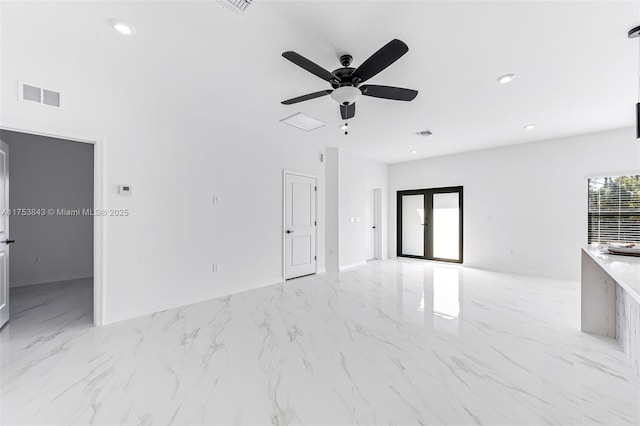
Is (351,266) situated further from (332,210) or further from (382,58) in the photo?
(382,58)

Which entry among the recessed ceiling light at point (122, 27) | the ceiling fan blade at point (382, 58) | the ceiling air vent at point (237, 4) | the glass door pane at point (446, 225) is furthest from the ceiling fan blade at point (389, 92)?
the glass door pane at point (446, 225)

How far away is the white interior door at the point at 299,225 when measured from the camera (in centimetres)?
520

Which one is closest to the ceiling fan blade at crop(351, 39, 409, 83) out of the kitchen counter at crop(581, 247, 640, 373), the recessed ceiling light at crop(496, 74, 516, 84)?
the recessed ceiling light at crop(496, 74, 516, 84)

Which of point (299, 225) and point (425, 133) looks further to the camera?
point (299, 225)

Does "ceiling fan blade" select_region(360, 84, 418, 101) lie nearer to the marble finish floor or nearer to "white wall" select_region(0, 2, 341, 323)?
"white wall" select_region(0, 2, 341, 323)

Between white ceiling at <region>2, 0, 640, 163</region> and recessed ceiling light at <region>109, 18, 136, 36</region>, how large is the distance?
4cm

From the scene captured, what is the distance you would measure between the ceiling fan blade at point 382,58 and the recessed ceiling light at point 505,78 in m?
1.65

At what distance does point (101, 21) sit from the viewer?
6.89 feet

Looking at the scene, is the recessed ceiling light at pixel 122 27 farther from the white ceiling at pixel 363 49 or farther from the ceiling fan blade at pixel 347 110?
the ceiling fan blade at pixel 347 110

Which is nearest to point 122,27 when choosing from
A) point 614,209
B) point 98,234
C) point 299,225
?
point 98,234

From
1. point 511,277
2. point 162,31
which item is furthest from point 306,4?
point 511,277

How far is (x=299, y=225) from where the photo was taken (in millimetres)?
5414

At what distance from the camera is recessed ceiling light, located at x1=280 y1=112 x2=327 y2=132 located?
4109 millimetres

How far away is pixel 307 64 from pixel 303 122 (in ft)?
7.38
